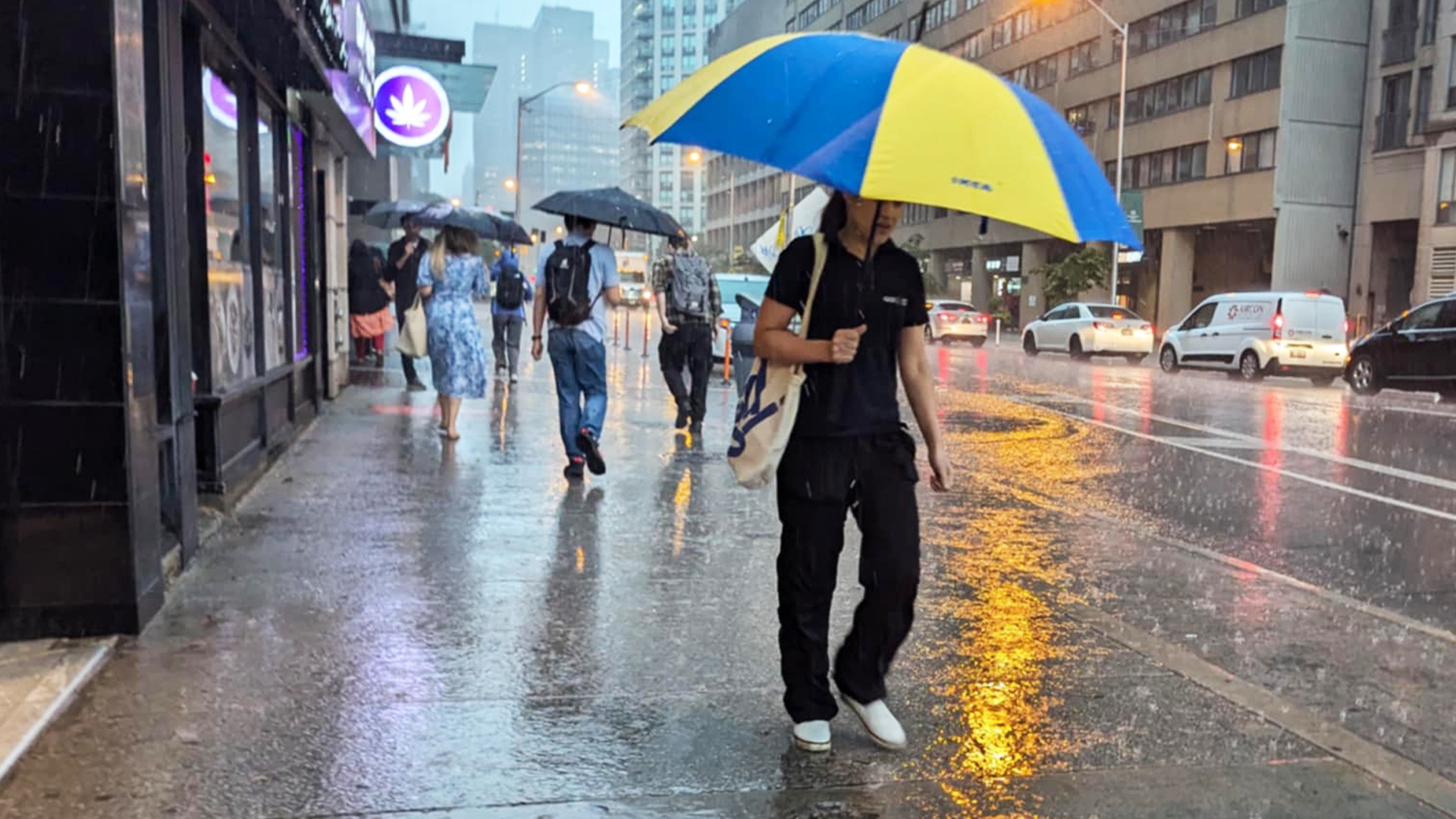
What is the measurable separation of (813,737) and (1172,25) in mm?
47355

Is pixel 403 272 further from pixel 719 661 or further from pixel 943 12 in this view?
pixel 943 12

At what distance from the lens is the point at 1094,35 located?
50156mm

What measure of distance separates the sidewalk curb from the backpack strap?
269 cm

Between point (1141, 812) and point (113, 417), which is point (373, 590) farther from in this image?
point (1141, 812)

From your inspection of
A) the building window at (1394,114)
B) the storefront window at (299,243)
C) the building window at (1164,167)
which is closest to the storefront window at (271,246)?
the storefront window at (299,243)

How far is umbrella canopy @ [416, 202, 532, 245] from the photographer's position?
10336mm

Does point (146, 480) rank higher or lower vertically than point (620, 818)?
higher

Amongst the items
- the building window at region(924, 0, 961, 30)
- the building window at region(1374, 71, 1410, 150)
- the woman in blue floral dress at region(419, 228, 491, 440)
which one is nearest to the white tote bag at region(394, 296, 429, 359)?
the woman in blue floral dress at region(419, 228, 491, 440)

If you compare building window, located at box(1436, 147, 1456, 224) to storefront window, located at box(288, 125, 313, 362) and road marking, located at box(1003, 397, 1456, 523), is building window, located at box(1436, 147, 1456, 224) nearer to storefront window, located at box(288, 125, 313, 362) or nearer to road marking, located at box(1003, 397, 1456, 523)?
road marking, located at box(1003, 397, 1456, 523)

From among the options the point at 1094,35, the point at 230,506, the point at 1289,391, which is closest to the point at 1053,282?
the point at 1094,35

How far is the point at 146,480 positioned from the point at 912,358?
121 inches

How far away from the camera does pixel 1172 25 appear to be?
146 ft

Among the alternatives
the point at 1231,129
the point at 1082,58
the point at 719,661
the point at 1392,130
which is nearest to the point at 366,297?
the point at 719,661

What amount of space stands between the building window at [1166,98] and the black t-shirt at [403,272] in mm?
37373
